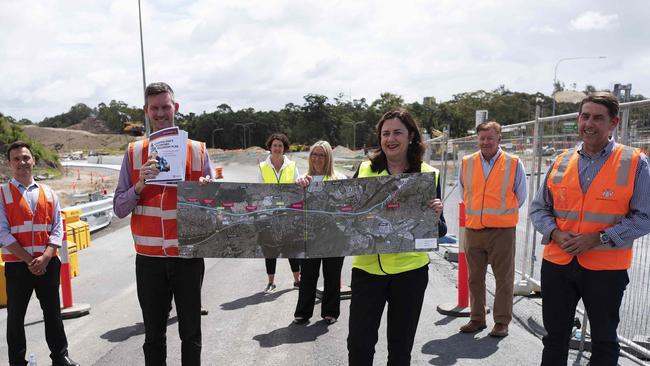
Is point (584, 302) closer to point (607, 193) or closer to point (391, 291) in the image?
point (607, 193)

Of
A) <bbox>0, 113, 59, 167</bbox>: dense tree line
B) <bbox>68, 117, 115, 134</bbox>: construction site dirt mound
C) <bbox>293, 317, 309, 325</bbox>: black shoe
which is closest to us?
<bbox>293, 317, 309, 325</bbox>: black shoe

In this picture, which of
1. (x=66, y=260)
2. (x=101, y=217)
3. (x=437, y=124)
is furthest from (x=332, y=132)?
(x=66, y=260)

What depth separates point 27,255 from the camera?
13.9ft

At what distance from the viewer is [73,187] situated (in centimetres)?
2825

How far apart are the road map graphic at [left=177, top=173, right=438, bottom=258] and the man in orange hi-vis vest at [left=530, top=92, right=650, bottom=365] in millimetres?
956

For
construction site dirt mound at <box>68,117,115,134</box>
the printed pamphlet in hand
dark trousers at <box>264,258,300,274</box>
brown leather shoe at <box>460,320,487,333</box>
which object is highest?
construction site dirt mound at <box>68,117,115,134</box>

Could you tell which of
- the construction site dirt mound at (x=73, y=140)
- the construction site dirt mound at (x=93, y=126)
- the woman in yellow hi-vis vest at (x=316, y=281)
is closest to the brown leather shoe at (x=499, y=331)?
the woman in yellow hi-vis vest at (x=316, y=281)

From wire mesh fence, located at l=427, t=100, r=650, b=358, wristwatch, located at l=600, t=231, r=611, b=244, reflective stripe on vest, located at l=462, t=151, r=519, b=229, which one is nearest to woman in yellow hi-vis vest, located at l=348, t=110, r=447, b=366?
wristwatch, located at l=600, t=231, r=611, b=244

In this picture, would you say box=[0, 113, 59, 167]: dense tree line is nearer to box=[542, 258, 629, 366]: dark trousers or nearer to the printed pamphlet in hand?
the printed pamphlet in hand

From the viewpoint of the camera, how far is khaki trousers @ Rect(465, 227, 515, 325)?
496 centimetres

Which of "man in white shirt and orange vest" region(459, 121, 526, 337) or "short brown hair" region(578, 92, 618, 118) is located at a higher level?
"short brown hair" region(578, 92, 618, 118)

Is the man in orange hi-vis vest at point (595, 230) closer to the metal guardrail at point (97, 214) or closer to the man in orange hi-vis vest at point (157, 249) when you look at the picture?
the man in orange hi-vis vest at point (157, 249)

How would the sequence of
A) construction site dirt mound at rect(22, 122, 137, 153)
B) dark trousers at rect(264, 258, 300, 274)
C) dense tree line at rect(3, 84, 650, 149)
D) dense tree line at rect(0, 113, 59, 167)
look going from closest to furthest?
1. dark trousers at rect(264, 258, 300, 274)
2. dense tree line at rect(0, 113, 59, 167)
3. dense tree line at rect(3, 84, 650, 149)
4. construction site dirt mound at rect(22, 122, 137, 153)

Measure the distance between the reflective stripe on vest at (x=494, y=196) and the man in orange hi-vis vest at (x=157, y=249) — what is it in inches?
127
